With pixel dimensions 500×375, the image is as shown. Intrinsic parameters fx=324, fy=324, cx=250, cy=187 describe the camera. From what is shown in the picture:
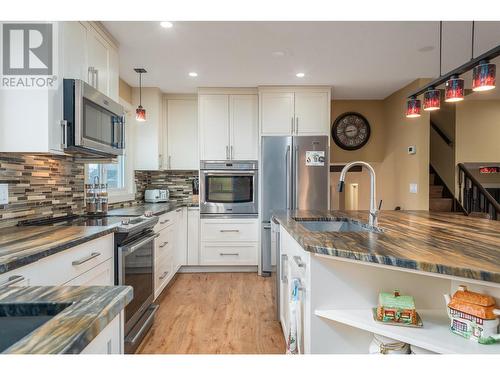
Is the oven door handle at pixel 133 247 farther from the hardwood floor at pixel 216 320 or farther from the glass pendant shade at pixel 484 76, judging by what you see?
the glass pendant shade at pixel 484 76

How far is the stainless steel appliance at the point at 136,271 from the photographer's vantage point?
6.89 ft

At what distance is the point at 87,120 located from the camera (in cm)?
206

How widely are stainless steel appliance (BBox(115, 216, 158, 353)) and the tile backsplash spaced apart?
22.1 inches

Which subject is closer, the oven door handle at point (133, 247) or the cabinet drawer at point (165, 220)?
the oven door handle at point (133, 247)

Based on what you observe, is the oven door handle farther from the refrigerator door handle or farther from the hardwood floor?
the refrigerator door handle

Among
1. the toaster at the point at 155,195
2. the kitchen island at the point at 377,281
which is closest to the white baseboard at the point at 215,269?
the toaster at the point at 155,195

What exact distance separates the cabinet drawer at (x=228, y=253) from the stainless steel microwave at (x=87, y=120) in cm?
213

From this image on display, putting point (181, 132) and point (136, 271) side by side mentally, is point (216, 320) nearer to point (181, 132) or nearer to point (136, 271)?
point (136, 271)

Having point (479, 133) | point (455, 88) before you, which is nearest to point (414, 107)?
point (455, 88)

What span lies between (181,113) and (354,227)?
10.3ft

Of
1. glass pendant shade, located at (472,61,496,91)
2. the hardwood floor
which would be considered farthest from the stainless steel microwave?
glass pendant shade, located at (472,61,496,91)

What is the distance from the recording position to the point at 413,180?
165 inches
